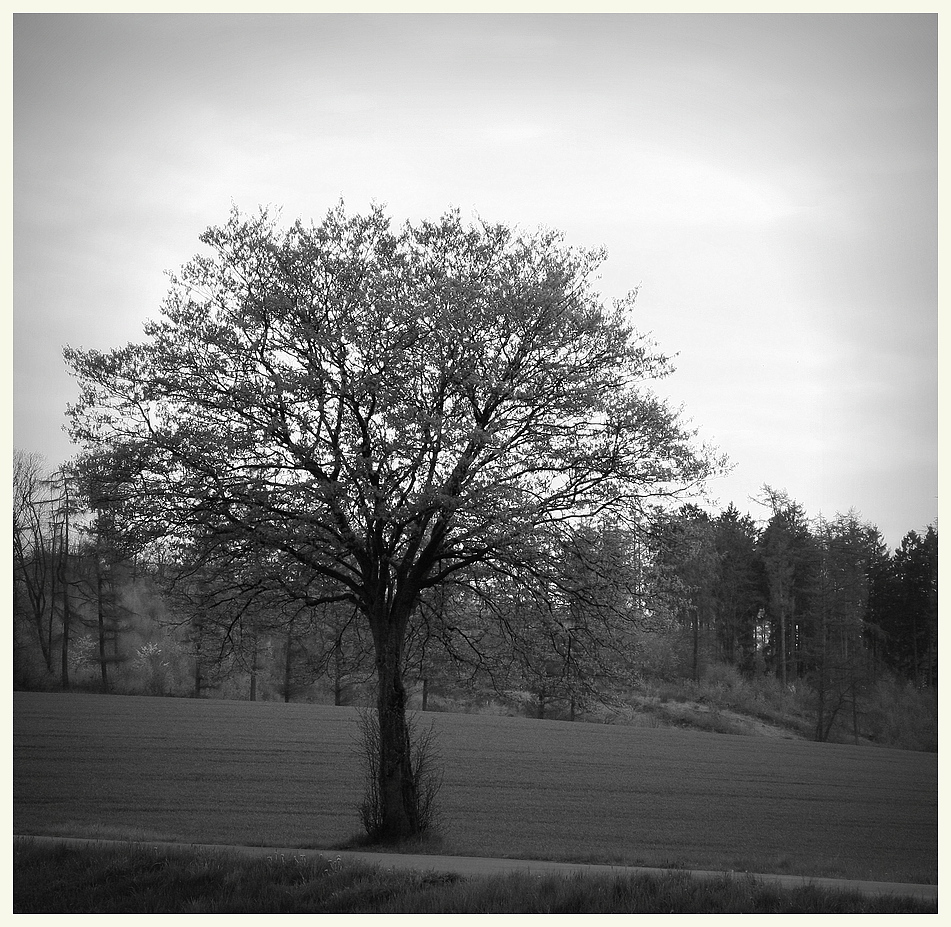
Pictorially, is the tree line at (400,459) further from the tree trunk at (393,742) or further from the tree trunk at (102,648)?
the tree trunk at (102,648)

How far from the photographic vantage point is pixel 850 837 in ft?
82.5

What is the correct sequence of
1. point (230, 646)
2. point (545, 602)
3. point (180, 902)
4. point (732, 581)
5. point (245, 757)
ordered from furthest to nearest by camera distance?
point (732, 581) → point (245, 757) → point (230, 646) → point (545, 602) → point (180, 902)

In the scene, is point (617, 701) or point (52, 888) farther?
point (617, 701)

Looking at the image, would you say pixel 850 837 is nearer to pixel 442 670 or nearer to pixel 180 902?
pixel 442 670

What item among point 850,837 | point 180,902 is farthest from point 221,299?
point 850,837

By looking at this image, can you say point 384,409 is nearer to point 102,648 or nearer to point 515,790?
point 515,790

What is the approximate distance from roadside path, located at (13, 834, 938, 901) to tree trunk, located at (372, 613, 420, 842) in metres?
1.35

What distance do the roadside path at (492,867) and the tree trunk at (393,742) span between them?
135cm

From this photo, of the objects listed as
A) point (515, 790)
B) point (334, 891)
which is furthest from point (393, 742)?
point (515, 790)

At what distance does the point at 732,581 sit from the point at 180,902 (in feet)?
212

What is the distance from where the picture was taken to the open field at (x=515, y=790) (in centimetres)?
2047

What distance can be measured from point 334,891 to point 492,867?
9.01ft

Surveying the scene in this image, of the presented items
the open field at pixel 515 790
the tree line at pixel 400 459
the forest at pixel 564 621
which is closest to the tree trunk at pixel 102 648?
the forest at pixel 564 621

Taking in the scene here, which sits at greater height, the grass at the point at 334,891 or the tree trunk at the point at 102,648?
the grass at the point at 334,891
